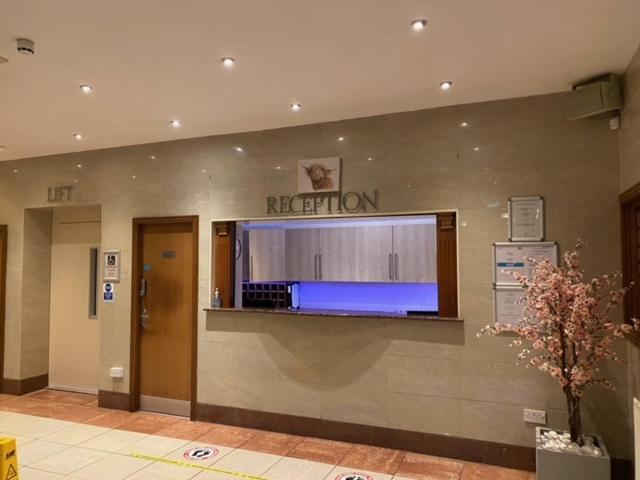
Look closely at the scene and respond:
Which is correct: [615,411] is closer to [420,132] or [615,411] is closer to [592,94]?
[592,94]

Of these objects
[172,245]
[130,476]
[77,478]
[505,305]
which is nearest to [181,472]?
[130,476]

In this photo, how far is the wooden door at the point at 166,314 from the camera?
4.77 metres

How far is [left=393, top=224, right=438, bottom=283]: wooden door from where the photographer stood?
557 cm

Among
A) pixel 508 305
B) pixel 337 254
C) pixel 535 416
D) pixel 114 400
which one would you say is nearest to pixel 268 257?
pixel 337 254

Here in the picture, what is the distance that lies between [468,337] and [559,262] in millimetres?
922

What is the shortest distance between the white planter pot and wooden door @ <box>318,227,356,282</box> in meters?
3.42

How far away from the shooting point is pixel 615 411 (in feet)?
10.5

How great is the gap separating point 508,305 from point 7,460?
349 cm

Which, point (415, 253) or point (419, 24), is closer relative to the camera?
point (419, 24)

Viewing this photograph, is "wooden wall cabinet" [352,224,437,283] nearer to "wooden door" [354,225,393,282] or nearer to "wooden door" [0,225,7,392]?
"wooden door" [354,225,393,282]

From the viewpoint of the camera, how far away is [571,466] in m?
2.74

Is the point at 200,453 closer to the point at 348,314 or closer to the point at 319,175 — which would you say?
the point at 348,314

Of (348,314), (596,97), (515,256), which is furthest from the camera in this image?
(348,314)

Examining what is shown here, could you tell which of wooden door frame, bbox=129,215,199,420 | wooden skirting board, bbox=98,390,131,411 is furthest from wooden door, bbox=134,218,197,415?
wooden skirting board, bbox=98,390,131,411
